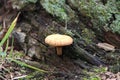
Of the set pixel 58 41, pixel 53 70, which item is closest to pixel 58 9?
pixel 58 41

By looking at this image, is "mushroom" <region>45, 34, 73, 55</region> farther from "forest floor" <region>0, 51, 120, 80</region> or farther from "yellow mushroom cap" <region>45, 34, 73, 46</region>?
"forest floor" <region>0, 51, 120, 80</region>

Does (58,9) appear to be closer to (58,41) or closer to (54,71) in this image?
(58,41)

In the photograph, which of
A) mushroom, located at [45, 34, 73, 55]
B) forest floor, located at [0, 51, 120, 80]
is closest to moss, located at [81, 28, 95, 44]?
forest floor, located at [0, 51, 120, 80]

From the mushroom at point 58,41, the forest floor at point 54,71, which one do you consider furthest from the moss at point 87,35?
the mushroom at point 58,41

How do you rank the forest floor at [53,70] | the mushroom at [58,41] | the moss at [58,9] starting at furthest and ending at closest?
the moss at [58,9] < the forest floor at [53,70] < the mushroom at [58,41]

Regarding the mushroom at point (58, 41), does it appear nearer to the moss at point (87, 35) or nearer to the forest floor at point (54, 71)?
the forest floor at point (54, 71)

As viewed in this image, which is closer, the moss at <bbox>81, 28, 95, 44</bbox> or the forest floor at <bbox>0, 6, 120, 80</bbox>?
the forest floor at <bbox>0, 6, 120, 80</bbox>

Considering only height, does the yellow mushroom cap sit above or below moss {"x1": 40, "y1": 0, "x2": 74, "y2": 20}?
below

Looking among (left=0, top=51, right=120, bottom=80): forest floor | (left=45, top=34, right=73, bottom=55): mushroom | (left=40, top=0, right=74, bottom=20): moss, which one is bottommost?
(left=0, top=51, right=120, bottom=80): forest floor

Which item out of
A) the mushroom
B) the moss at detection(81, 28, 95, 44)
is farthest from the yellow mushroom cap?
the moss at detection(81, 28, 95, 44)

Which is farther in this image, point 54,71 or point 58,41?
point 54,71

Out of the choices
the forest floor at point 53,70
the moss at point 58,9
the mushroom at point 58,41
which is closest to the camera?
the mushroom at point 58,41

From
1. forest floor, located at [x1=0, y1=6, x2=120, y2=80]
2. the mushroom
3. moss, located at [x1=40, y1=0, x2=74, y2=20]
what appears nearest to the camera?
the mushroom

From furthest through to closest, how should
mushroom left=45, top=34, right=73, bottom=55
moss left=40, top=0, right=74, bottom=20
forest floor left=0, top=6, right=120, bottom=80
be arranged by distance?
moss left=40, top=0, right=74, bottom=20 < forest floor left=0, top=6, right=120, bottom=80 < mushroom left=45, top=34, right=73, bottom=55
